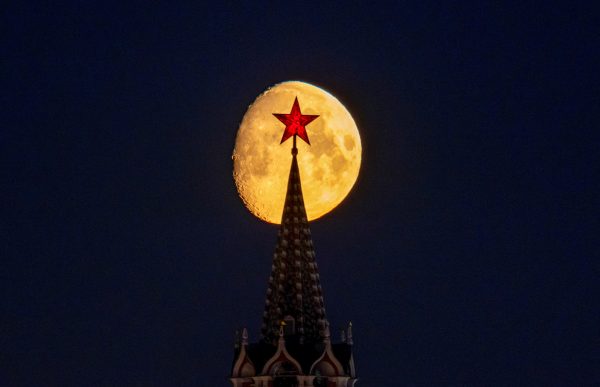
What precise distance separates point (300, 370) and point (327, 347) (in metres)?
2.69

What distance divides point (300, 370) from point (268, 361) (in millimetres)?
2449

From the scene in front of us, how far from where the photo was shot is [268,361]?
655 ft

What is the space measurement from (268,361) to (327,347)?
171 inches

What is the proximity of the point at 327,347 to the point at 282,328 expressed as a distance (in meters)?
3.51

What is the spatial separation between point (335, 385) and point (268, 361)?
5.11m

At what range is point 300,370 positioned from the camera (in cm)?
19888

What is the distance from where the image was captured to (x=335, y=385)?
655 feet

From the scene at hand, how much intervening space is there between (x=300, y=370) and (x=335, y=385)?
2.89m

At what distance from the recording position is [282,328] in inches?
7864

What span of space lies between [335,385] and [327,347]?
278cm

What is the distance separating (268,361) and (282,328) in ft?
8.42

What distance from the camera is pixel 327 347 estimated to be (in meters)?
200
